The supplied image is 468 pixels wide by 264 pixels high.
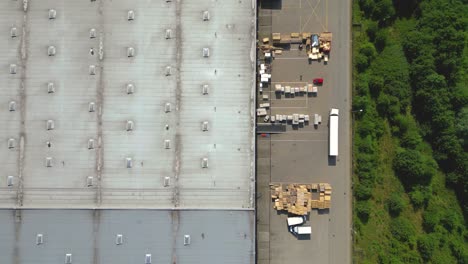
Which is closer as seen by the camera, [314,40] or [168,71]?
[168,71]

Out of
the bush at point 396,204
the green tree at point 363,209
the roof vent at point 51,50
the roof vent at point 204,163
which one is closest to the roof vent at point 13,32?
the roof vent at point 51,50

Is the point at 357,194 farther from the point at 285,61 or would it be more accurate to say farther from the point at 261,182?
the point at 285,61

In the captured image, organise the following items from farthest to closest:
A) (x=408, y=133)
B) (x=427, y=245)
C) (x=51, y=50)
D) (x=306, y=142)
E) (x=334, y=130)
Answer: (x=306, y=142) < (x=334, y=130) < (x=408, y=133) < (x=427, y=245) < (x=51, y=50)

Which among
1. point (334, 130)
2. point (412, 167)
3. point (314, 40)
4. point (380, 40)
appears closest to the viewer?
point (412, 167)

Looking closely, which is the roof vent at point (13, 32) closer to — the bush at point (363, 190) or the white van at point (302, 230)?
the white van at point (302, 230)

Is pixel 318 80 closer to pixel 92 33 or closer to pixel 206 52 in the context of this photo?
pixel 206 52

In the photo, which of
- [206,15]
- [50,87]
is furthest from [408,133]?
[50,87]

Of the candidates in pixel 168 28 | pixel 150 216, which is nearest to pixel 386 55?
pixel 168 28
